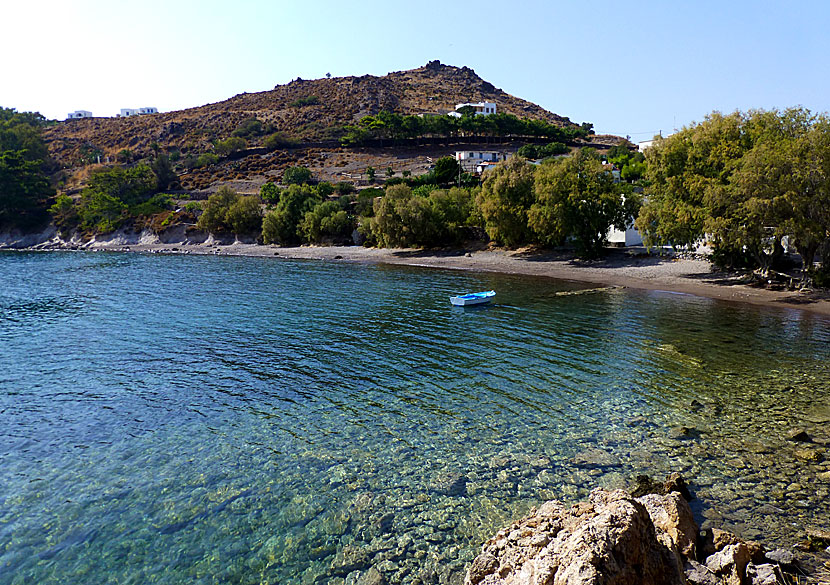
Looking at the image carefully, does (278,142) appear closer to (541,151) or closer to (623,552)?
(541,151)

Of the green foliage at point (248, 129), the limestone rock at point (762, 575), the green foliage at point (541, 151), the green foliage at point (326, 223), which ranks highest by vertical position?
the green foliage at point (248, 129)

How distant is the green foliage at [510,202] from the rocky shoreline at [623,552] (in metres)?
53.8

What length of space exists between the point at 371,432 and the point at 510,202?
49061mm

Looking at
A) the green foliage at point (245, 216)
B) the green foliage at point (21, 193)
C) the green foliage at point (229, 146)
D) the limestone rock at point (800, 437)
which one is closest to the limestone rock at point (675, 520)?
the limestone rock at point (800, 437)

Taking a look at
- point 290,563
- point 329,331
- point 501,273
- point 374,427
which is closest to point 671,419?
point 374,427

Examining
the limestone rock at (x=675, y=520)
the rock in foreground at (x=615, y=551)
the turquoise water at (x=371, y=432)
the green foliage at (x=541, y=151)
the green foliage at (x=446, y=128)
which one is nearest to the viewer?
the rock in foreground at (x=615, y=551)

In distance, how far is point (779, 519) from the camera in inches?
480

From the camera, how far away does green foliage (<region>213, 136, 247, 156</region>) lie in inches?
5837

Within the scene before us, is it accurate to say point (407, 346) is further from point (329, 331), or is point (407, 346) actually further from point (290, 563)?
point (290, 563)

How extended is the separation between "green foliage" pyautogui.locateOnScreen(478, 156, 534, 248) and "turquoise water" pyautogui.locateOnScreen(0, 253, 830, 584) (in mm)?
27023

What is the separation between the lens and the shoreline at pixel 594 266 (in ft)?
129

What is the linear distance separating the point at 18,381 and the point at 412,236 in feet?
175

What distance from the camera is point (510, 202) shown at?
62.8 metres

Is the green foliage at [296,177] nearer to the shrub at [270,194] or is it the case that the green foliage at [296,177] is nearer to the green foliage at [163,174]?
the shrub at [270,194]
